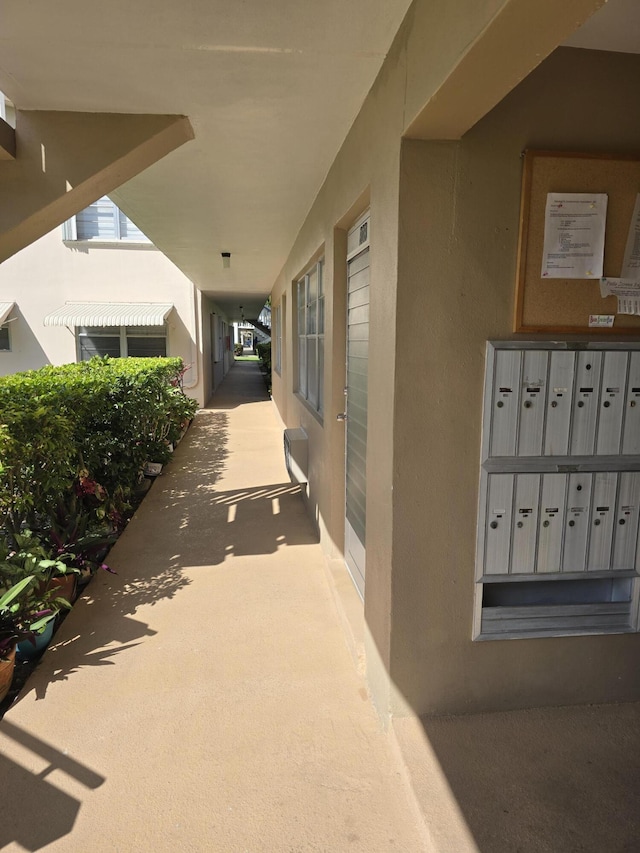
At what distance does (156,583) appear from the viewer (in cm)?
372

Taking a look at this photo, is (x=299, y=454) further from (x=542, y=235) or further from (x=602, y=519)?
(x=542, y=235)

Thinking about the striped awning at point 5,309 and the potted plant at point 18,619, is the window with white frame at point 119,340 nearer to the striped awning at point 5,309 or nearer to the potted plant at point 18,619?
the striped awning at point 5,309

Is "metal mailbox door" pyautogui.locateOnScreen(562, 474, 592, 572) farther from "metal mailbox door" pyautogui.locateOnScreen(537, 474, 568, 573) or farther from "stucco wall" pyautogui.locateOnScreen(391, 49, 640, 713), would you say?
"stucco wall" pyautogui.locateOnScreen(391, 49, 640, 713)

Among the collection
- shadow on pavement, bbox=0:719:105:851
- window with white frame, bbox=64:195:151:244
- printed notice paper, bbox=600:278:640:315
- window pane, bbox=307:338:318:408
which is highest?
window with white frame, bbox=64:195:151:244

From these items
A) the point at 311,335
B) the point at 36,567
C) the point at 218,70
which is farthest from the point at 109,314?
the point at 218,70

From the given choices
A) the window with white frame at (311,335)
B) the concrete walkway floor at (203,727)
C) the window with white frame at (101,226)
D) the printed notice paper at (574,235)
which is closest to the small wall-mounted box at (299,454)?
the window with white frame at (311,335)

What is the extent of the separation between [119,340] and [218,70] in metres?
11.1

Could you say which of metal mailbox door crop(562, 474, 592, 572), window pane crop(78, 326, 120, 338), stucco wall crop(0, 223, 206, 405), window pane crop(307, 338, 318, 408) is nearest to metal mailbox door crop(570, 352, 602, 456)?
metal mailbox door crop(562, 474, 592, 572)

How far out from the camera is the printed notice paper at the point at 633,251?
2043 mm

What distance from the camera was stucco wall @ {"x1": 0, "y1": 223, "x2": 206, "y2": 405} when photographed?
1210cm

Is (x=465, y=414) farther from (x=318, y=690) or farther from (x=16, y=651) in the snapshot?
(x=16, y=651)

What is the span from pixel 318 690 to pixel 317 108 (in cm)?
293

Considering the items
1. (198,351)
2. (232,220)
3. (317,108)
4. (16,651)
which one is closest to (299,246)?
(232,220)

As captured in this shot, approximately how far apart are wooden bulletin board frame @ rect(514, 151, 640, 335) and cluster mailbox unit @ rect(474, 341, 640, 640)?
11cm
